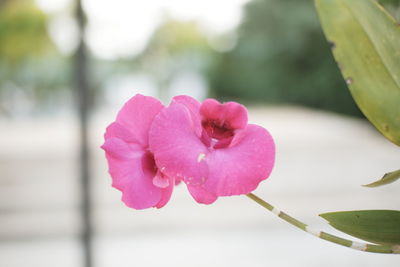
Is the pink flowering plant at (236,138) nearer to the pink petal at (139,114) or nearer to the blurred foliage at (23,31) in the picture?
the pink petal at (139,114)

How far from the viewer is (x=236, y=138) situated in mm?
278

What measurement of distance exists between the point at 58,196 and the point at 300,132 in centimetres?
513

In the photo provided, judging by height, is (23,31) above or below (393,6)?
below

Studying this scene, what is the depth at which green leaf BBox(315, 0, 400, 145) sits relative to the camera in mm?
294

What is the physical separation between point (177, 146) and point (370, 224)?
0.10 metres

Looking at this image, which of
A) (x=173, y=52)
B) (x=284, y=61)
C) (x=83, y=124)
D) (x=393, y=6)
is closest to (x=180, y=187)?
(x=83, y=124)

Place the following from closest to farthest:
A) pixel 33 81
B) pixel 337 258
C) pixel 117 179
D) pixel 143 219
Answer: pixel 117 179
pixel 337 258
pixel 143 219
pixel 33 81

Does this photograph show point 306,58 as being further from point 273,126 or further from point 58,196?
point 58,196

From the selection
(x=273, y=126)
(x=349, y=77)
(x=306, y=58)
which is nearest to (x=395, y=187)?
(x=349, y=77)

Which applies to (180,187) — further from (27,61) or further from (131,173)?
(27,61)

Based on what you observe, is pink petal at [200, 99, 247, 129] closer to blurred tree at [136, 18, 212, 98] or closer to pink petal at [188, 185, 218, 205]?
pink petal at [188, 185, 218, 205]

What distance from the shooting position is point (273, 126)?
33.2ft

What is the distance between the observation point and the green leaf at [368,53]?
0.29 meters

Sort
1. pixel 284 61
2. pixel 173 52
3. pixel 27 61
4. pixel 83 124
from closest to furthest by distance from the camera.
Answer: pixel 83 124, pixel 284 61, pixel 27 61, pixel 173 52
